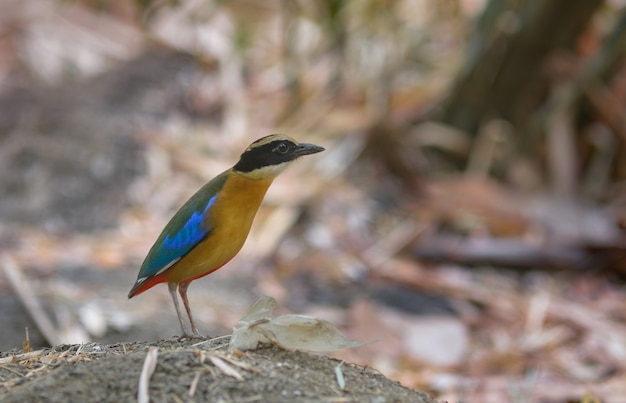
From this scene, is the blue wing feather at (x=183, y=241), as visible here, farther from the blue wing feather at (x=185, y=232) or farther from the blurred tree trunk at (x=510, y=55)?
the blurred tree trunk at (x=510, y=55)

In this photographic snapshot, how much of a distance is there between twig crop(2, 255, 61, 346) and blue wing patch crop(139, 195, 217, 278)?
6.30ft

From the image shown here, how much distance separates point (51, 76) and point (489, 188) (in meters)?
6.06

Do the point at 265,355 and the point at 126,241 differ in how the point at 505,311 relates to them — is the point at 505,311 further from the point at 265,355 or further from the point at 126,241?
the point at 265,355

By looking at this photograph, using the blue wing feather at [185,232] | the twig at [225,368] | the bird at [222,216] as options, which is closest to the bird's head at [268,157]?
the bird at [222,216]

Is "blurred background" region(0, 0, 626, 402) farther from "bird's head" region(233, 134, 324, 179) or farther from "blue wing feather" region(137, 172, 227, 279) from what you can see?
"bird's head" region(233, 134, 324, 179)

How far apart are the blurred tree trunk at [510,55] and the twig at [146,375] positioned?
7665 mm

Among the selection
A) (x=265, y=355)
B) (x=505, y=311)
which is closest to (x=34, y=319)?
(x=265, y=355)

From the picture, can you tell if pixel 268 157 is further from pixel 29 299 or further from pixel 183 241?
pixel 29 299

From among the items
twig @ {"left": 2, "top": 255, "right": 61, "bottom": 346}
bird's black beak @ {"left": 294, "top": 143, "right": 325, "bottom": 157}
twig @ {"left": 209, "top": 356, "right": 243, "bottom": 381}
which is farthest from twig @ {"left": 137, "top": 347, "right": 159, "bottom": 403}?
twig @ {"left": 2, "top": 255, "right": 61, "bottom": 346}

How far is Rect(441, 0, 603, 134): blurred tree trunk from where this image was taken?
1009 centimetres

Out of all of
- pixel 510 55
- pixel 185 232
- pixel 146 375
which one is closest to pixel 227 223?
pixel 185 232

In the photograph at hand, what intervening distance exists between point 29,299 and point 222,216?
3.21 meters

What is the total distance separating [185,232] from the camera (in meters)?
4.14

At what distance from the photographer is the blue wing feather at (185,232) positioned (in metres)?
4.12
